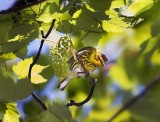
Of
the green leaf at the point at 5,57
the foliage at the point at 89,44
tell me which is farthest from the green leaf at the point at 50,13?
the green leaf at the point at 5,57

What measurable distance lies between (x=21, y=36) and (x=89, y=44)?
120 millimetres

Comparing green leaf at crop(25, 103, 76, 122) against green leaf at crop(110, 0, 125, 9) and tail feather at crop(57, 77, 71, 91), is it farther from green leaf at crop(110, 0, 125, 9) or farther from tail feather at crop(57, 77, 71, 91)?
green leaf at crop(110, 0, 125, 9)

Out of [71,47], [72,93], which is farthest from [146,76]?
[72,93]

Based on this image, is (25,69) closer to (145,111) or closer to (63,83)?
(63,83)

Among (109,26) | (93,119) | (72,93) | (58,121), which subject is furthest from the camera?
(72,93)

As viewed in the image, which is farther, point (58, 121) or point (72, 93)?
point (72, 93)

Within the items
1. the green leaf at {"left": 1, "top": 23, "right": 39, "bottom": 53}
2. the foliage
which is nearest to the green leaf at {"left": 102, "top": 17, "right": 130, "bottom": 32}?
the foliage

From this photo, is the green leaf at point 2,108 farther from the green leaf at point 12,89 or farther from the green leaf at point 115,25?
the green leaf at point 115,25

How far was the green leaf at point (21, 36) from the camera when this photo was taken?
67cm

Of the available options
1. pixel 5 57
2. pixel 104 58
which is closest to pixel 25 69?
pixel 5 57

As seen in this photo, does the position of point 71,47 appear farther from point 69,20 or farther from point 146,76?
point 146,76

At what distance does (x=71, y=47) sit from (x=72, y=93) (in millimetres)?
392

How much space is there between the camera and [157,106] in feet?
2.15

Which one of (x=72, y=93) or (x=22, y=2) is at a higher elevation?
(x=22, y=2)
